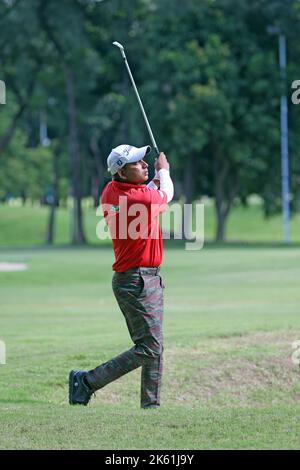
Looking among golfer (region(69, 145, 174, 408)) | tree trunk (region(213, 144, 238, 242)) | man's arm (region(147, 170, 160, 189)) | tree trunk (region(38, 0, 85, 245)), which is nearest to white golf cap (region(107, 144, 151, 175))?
golfer (region(69, 145, 174, 408))

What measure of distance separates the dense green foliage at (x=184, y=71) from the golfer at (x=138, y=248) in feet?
165

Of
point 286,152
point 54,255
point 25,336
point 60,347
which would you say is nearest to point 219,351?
point 60,347

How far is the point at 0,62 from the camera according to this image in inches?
2616

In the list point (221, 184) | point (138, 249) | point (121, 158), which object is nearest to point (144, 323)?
point (138, 249)

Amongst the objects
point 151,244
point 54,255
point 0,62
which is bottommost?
point 54,255

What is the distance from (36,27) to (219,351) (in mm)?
49007

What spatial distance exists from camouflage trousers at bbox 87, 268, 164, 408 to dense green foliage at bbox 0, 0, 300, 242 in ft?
164

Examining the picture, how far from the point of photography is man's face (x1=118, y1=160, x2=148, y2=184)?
34.6 feet

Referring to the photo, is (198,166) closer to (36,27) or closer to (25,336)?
(36,27)

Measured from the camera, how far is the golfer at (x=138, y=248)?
34.0ft

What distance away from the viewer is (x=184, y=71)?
61781 mm
